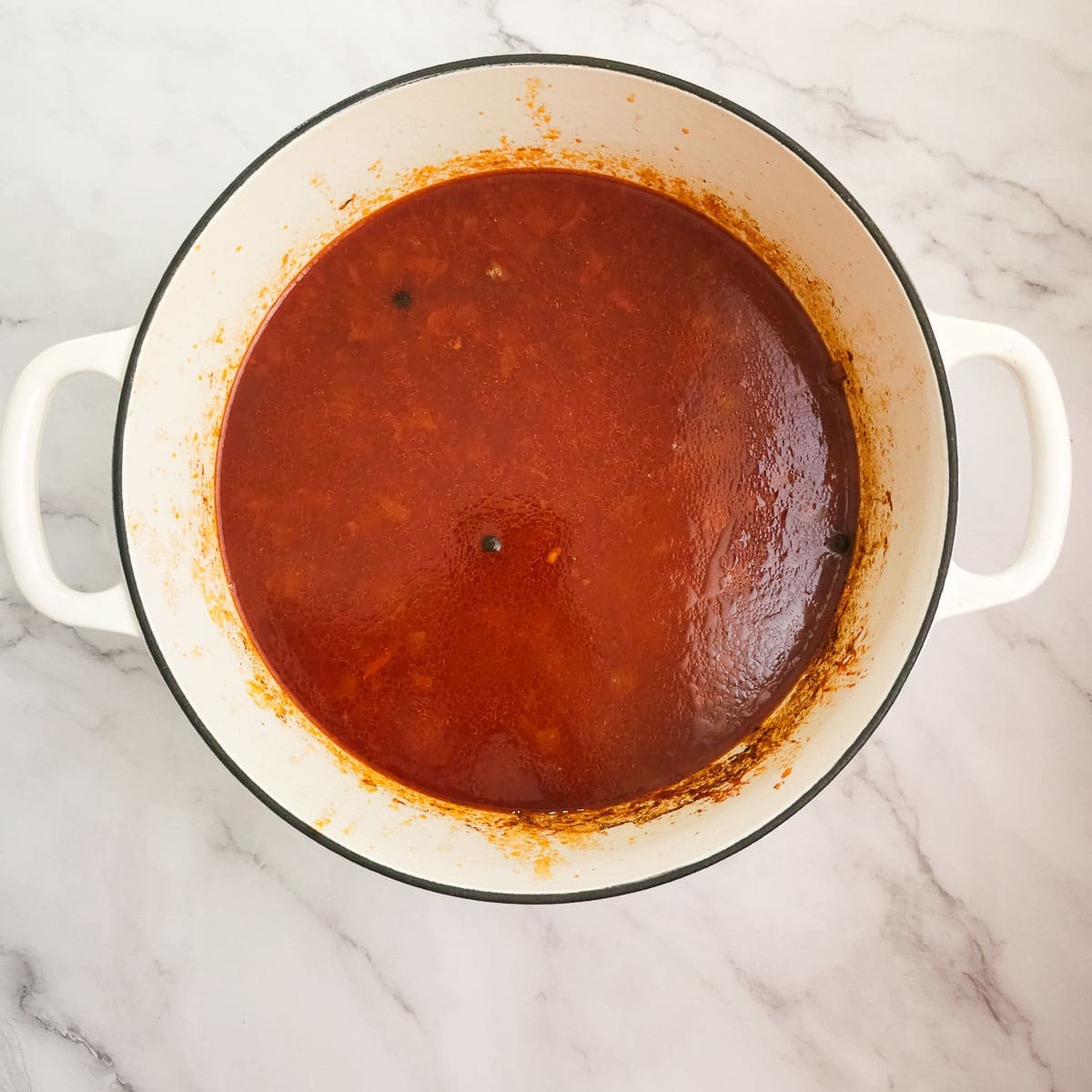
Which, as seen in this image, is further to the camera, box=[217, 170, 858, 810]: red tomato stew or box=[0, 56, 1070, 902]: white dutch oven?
box=[217, 170, 858, 810]: red tomato stew

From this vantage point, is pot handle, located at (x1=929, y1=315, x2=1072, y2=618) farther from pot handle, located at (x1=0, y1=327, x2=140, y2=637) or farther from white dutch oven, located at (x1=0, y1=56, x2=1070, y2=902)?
pot handle, located at (x1=0, y1=327, x2=140, y2=637)

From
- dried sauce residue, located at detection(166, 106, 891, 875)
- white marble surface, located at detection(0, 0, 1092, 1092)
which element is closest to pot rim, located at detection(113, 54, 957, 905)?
dried sauce residue, located at detection(166, 106, 891, 875)

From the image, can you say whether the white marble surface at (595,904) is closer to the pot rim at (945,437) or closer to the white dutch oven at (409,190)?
the white dutch oven at (409,190)

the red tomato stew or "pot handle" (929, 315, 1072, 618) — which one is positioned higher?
"pot handle" (929, 315, 1072, 618)

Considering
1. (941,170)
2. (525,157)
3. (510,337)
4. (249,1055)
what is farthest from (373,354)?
(249,1055)

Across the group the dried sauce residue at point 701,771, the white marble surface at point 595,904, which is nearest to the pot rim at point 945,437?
the dried sauce residue at point 701,771
